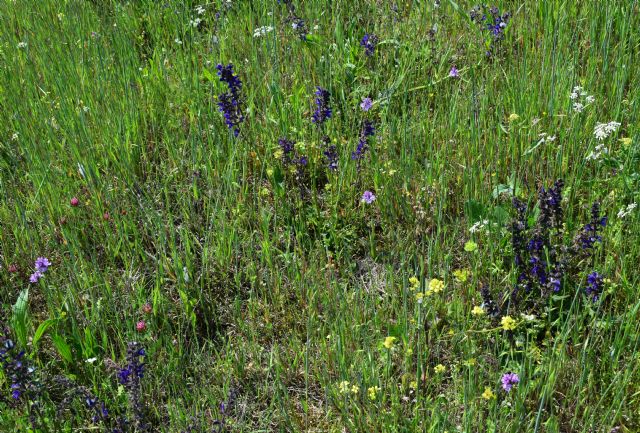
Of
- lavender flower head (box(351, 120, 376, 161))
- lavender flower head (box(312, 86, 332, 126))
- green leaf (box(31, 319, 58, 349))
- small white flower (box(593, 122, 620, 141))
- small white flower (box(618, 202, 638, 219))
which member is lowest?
small white flower (box(618, 202, 638, 219))

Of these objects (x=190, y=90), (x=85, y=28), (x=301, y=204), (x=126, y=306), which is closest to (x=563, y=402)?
(x=301, y=204)

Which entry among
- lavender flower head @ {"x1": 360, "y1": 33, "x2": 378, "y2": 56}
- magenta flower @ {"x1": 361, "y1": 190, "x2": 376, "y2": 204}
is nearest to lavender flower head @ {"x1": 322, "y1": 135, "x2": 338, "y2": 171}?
magenta flower @ {"x1": 361, "y1": 190, "x2": 376, "y2": 204}

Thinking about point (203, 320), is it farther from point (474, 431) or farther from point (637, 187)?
point (637, 187)

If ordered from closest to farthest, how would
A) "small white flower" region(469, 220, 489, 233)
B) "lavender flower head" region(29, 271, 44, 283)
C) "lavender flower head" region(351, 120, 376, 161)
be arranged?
1. "small white flower" region(469, 220, 489, 233)
2. "lavender flower head" region(29, 271, 44, 283)
3. "lavender flower head" region(351, 120, 376, 161)

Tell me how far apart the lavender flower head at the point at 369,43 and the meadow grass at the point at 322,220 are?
0.29 ft

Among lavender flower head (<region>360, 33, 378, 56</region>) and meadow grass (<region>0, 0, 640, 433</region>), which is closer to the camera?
meadow grass (<region>0, 0, 640, 433</region>)

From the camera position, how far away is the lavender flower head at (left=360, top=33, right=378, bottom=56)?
3.65m

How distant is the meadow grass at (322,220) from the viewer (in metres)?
2.24

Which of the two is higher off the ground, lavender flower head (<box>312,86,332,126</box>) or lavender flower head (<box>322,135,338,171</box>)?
lavender flower head (<box>312,86,332,126</box>)

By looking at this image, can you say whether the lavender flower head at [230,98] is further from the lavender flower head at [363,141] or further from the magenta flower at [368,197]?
the magenta flower at [368,197]

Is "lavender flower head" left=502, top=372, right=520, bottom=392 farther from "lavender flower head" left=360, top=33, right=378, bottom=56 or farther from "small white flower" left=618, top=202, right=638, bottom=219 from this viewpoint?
"lavender flower head" left=360, top=33, right=378, bottom=56

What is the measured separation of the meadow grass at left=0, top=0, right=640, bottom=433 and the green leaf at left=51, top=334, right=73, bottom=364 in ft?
0.07

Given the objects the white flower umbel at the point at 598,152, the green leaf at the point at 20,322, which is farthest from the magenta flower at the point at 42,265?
the white flower umbel at the point at 598,152

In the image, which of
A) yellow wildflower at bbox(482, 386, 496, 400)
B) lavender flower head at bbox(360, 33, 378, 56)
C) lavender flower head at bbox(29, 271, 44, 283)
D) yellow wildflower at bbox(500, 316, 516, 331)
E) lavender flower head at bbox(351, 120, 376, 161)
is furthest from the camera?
lavender flower head at bbox(360, 33, 378, 56)
